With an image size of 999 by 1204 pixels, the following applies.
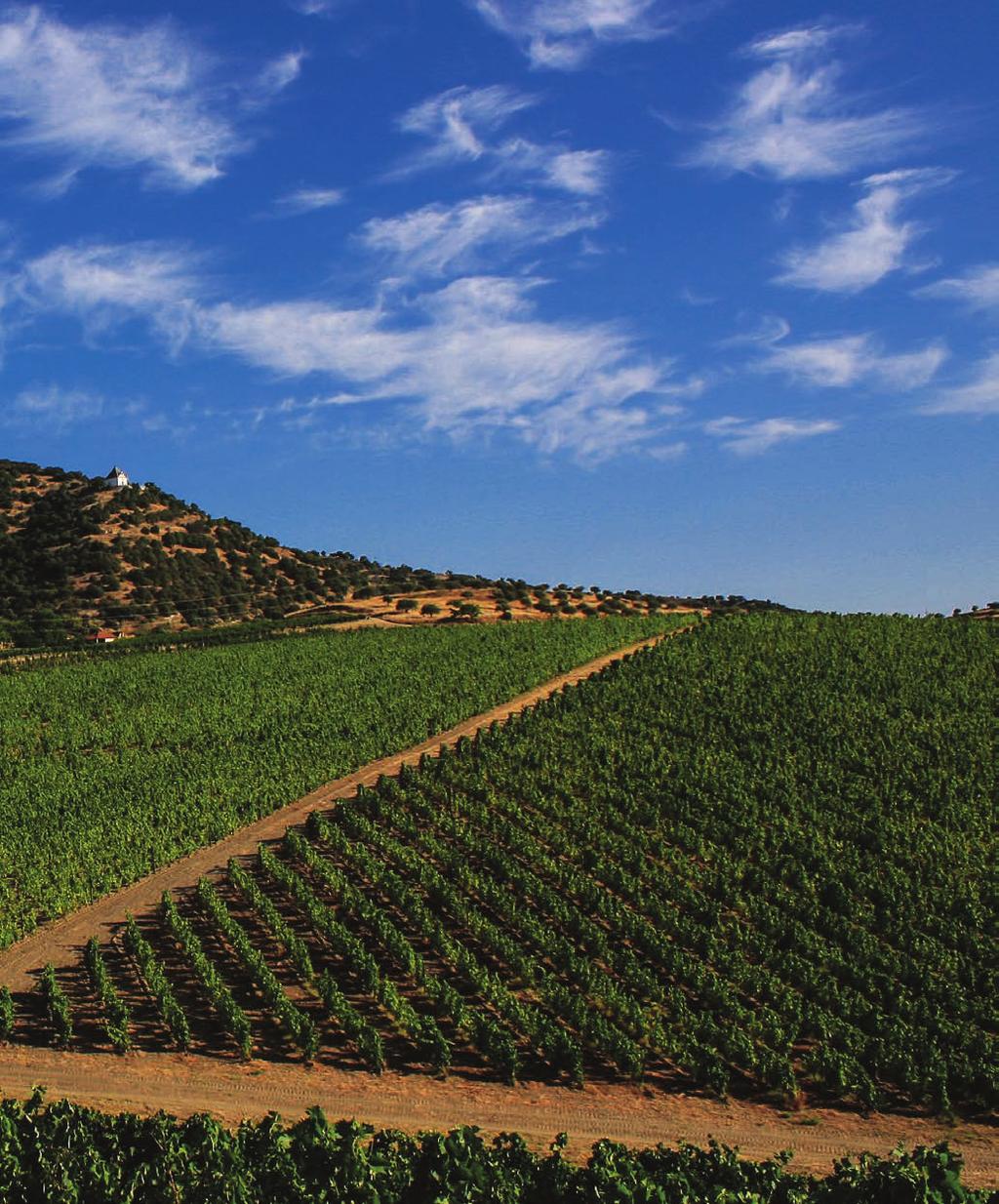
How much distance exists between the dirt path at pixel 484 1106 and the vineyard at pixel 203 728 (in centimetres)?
807

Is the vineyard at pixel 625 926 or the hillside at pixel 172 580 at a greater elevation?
the hillside at pixel 172 580

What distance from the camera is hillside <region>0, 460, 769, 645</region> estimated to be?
83750 millimetres

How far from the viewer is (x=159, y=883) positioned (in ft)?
111

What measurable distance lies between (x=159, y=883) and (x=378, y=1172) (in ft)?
60.8

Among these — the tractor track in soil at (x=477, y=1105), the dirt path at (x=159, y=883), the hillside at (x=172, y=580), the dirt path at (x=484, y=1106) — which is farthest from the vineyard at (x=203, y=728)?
the hillside at (x=172, y=580)

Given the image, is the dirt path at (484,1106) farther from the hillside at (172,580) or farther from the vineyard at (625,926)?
the hillside at (172,580)

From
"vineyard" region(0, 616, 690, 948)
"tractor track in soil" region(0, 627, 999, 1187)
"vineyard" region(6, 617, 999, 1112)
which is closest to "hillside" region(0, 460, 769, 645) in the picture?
"vineyard" region(0, 616, 690, 948)

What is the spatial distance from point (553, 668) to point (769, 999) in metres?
35.4

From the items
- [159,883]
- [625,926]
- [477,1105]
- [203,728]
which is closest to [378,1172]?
[477,1105]

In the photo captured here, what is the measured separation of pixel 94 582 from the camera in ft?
286

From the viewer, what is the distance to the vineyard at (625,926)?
79.5 ft

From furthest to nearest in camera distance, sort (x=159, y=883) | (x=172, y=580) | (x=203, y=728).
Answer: (x=172, y=580)
(x=203, y=728)
(x=159, y=883)

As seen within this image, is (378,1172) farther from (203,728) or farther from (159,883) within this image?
(203,728)

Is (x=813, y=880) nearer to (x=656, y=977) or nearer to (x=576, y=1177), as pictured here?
(x=656, y=977)
